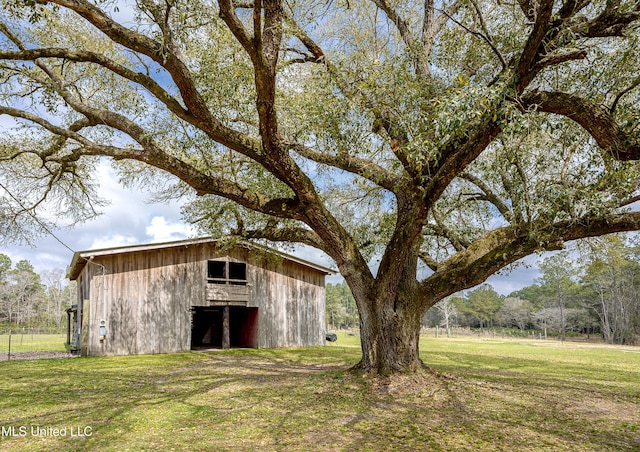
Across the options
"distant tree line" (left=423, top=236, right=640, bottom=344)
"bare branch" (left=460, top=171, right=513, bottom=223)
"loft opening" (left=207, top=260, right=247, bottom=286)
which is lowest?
"distant tree line" (left=423, top=236, right=640, bottom=344)

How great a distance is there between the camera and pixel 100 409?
668cm

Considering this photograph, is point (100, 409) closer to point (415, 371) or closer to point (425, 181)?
point (415, 371)

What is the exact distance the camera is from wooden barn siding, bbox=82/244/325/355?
1617 centimetres

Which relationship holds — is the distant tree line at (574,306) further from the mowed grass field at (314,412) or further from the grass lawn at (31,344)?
the grass lawn at (31,344)

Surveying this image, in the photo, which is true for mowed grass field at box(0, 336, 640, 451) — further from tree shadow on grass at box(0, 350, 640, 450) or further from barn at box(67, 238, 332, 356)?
barn at box(67, 238, 332, 356)

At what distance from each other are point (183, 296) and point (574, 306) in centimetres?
5754

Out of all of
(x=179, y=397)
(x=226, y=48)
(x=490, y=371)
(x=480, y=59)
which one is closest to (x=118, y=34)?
(x=226, y=48)

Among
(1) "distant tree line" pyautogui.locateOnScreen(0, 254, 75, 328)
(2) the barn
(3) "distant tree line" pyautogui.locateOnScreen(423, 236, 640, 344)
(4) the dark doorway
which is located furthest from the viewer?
(1) "distant tree line" pyautogui.locateOnScreen(0, 254, 75, 328)

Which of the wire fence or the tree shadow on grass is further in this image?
the wire fence

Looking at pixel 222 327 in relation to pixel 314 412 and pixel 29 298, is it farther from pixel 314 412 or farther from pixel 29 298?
pixel 29 298

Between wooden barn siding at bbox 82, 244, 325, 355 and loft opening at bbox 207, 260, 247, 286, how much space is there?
392 mm

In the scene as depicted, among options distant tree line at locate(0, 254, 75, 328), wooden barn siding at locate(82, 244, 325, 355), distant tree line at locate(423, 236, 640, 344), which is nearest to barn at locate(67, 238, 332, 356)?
wooden barn siding at locate(82, 244, 325, 355)

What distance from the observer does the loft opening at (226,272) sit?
18906mm

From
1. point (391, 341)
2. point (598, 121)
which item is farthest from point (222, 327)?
point (598, 121)
